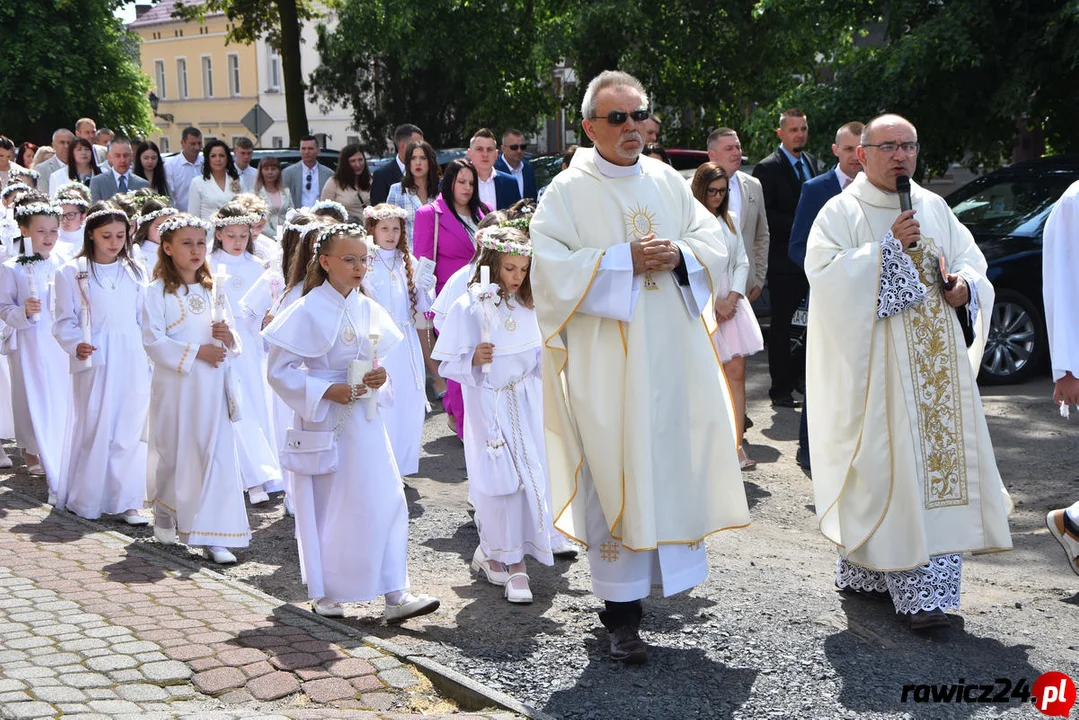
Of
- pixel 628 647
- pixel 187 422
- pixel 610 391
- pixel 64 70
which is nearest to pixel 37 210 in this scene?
pixel 187 422

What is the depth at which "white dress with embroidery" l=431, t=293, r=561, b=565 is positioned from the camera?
6.71 metres

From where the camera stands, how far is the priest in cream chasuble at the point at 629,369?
5.55 m

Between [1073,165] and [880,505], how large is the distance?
25.2 feet

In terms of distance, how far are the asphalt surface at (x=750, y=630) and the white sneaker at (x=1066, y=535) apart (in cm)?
15

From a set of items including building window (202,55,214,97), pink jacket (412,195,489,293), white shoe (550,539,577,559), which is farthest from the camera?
building window (202,55,214,97)

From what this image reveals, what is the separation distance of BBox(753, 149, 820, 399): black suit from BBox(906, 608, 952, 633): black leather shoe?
5167 millimetres

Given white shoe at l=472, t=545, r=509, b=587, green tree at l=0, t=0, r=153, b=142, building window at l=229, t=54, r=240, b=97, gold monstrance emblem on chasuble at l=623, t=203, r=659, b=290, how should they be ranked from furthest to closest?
1. building window at l=229, t=54, r=240, b=97
2. green tree at l=0, t=0, r=153, b=142
3. white shoe at l=472, t=545, r=509, b=587
4. gold monstrance emblem on chasuble at l=623, t=203, r=659, b=290

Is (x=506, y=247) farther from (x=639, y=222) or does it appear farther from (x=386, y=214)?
(x=386, y=214)

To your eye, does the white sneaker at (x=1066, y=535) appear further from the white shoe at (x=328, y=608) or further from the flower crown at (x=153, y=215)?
the flower crown at (x=153, y=215)

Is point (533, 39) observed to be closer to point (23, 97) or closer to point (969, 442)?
point (23, 97)

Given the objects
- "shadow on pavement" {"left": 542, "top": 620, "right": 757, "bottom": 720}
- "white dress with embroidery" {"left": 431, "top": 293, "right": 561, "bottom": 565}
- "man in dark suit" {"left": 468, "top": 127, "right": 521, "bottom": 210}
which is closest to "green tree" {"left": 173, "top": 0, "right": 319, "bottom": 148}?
"man in dark suit" {"left": 468, "top": 127, "right": 521, "bottom": 210}

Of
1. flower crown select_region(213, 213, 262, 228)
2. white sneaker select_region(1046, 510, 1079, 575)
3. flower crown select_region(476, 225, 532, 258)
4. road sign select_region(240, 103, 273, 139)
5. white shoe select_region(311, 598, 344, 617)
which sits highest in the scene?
road sign select_region(240, 103, 273, 139)

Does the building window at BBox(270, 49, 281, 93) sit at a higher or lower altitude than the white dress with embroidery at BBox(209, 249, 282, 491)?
higher

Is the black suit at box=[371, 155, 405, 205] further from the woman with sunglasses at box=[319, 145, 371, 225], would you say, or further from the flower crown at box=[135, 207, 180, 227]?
the flower crown at box=[135, 207, 180, 227]
